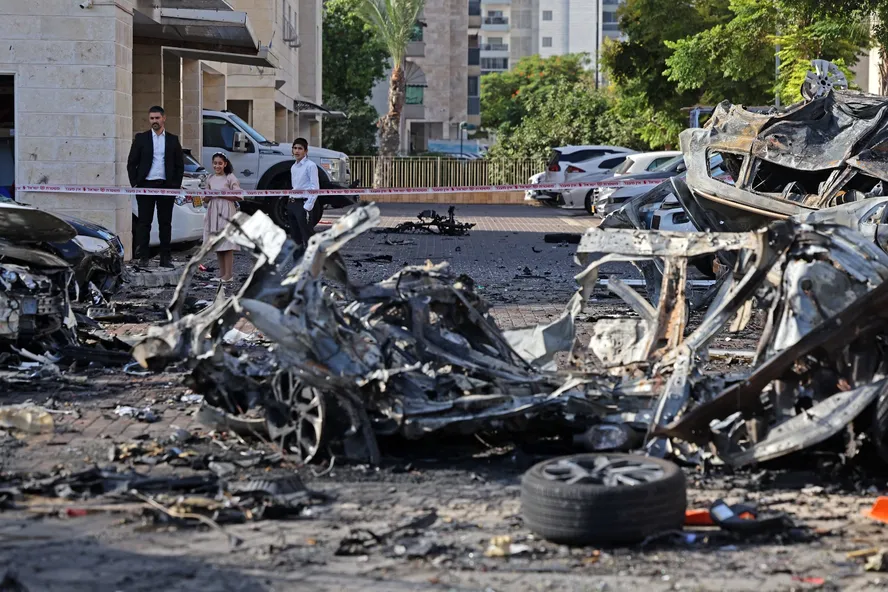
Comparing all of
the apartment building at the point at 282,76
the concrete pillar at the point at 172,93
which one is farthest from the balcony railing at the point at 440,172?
the concrete pillar at the point at 172,93

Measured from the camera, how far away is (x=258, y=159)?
25922mm

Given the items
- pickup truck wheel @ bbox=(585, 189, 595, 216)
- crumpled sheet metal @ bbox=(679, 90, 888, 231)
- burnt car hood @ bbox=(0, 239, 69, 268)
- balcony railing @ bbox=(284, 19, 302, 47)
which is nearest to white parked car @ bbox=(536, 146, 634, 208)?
pickup truck wheel @ bbox=(585, 189, 595, 216)

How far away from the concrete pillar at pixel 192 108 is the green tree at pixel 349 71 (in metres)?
34.8

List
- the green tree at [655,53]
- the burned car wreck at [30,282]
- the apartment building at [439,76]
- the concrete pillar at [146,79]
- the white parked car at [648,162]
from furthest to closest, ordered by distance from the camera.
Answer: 1. the apartment building at [439,76]
2. the green tree at [655,53]
3. the white parked car at [648,162]
4. the concrete pillar at [146,79]
5. the burned car wreck at [30,282]

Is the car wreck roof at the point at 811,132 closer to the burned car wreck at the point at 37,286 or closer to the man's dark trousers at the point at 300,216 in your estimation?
the burned car wreck at the point at 37,286

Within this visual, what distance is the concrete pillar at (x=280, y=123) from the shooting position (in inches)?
1678

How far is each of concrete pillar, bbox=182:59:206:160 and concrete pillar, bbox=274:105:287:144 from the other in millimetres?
14943

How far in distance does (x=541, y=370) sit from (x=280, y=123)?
1448 inches

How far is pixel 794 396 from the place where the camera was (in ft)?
20.1

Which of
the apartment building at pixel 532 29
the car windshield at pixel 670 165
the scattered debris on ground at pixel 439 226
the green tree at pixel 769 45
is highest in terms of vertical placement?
the apartment building at pixel 532 29

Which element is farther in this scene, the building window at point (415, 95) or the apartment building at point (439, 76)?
the building window at point (415, 95)

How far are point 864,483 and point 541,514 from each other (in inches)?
69.3

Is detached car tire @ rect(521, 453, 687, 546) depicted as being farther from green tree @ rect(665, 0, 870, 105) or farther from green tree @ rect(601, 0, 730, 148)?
green tree @ rect(601, 0, 730, 148)

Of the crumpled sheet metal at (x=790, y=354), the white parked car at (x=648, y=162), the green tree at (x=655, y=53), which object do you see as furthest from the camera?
the green tree at (x=655, y=53)
